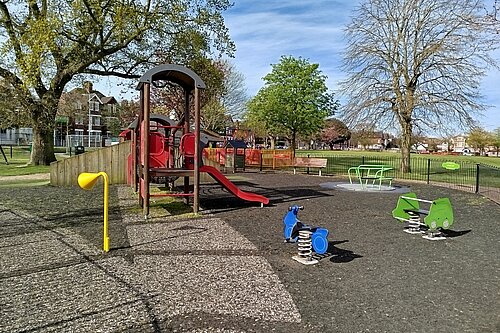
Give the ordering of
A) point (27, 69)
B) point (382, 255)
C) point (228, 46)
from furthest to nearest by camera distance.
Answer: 1. point (228, 46)
2. point (27, 69)
3. point (382, 255)

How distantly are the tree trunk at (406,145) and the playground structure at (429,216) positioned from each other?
65.0ft

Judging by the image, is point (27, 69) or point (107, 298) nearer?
point (107, 298)

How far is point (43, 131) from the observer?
80.4ft

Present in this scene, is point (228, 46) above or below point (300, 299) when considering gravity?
above

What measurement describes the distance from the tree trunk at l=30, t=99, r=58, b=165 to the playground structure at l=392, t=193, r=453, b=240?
19859 mm

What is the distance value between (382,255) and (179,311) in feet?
12.4

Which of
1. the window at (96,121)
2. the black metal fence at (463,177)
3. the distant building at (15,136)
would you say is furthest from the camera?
the window at (96,121)

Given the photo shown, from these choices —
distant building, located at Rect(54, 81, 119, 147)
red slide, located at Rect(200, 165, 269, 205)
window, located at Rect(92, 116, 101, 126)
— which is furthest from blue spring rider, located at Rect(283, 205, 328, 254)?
window, located at Rect(92, 116, 101, 126)

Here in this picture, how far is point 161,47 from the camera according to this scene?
2253cm

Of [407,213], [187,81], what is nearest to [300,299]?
[407,213]

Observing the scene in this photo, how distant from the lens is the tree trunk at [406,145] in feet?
91.5

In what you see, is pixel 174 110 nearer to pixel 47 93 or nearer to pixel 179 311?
pixel 47 93

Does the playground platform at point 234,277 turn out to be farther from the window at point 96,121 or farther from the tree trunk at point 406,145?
the window at point 96,121

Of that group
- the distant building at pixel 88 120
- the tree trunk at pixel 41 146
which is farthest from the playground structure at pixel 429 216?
the distant building at pixel 88 120
